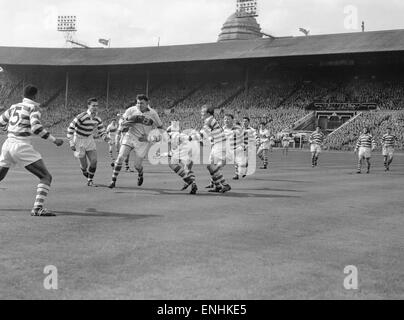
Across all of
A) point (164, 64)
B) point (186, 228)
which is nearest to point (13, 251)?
point (186, 228)

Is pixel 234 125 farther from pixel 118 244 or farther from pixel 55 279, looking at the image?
pixel 55 279

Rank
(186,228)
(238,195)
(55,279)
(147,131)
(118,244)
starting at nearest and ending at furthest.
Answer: (55,279) < (118,244) < (186,228) < (238,195) < (147,131)

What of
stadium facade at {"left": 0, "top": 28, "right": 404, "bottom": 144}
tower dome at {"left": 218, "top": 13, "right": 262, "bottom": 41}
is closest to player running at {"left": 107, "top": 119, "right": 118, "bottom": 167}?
stadium facade at {"left": 0, "top": 28, "right": 404, "bottom": 144}

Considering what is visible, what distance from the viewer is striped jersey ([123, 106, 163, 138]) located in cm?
1341

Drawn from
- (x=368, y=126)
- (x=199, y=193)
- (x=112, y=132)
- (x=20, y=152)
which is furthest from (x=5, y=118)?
(x=368, y=126)

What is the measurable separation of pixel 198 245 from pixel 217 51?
1984 inches

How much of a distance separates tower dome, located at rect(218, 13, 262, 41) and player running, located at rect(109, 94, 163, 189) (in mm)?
110413

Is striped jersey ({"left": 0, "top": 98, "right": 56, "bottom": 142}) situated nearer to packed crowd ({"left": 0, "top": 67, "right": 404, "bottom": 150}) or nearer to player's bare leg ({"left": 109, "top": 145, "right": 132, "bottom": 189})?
player's bare leg ({"left": 109, "top": 145, "right": 132, "bottom": 189})

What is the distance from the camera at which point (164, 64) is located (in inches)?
2237

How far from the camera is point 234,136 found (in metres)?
17.4

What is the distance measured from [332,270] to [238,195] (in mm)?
6970

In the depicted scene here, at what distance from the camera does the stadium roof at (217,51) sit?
48.4m

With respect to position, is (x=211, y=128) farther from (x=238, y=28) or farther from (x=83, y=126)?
(x=238, y=28)
